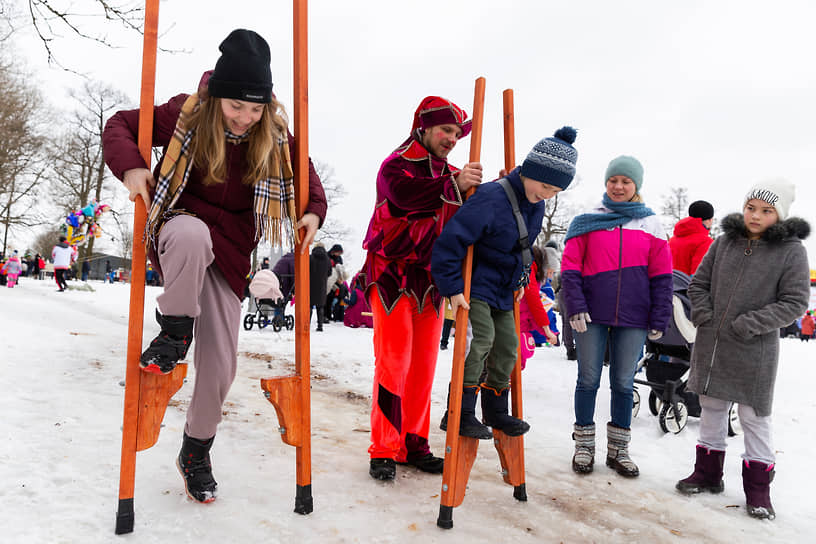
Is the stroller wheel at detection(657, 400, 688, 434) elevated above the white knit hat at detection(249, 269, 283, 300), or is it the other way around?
the white knit hat at detection(249, 269, 283, 300)

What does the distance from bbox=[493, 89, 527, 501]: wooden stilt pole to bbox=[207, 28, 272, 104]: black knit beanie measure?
147 centimetres

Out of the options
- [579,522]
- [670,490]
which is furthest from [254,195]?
[670,490]

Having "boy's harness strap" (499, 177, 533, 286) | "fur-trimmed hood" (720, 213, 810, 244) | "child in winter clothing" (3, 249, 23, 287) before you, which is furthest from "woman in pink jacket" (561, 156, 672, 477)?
"child in winter clothing" (3, 249, 23, 287)

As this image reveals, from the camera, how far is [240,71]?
7.79 feet

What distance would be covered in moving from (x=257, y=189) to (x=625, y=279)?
8.65 ft

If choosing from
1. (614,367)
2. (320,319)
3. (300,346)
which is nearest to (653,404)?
(614,367)

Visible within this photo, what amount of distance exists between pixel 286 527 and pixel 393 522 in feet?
1.69

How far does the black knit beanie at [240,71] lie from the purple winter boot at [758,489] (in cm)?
354

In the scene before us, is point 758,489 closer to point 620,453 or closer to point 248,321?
point 620,453

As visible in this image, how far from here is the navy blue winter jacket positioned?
2.81 meters

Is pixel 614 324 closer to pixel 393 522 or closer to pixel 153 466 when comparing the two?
pixel 393 522

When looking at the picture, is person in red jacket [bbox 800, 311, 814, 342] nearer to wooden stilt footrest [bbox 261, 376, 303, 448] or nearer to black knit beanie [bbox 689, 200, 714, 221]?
black knit beanie [bbox 689, 200, 714, 221]

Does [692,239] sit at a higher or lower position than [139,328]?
higher

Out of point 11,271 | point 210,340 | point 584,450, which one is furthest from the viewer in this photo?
point 11,271
